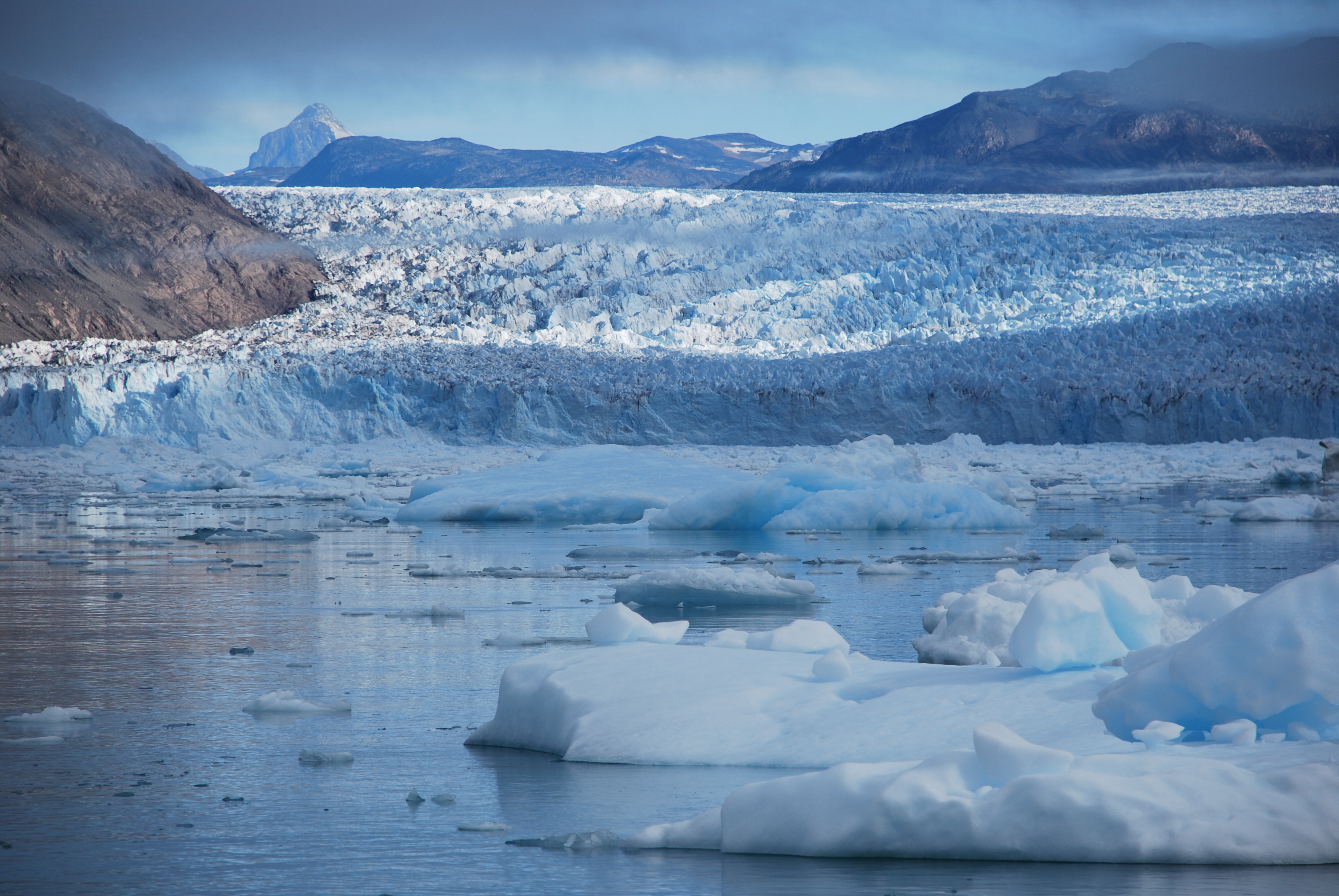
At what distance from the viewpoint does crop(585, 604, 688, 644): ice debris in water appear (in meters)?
3.43

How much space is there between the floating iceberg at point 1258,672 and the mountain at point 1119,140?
43749mm

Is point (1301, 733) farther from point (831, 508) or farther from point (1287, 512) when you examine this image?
point (1287, 512)

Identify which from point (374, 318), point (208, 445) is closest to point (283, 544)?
point (208, 445)

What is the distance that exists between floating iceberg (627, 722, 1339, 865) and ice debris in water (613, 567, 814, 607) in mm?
3046

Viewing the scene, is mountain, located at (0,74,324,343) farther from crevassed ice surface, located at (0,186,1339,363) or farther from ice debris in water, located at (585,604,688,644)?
ice debris in water, located at (585,604,688,644)

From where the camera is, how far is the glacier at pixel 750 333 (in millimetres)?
23125

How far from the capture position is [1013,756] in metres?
1.93

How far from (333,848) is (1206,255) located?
92.8 feet

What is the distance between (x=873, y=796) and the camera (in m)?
1.92

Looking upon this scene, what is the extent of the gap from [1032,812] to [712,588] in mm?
3232

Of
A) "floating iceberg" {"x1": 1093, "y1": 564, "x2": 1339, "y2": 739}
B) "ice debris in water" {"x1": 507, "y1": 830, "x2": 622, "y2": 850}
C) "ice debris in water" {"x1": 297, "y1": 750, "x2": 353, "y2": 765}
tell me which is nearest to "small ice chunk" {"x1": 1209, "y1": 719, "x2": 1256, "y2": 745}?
"floating iceberg" {"x1": 1093, "y1": 564, "x2": 1339, "y2": 739}

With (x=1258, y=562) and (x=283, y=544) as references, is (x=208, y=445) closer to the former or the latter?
(x=283, y=544)

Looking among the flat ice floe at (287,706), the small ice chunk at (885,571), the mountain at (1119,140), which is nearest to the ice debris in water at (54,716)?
the flat ice floe at (287,706)

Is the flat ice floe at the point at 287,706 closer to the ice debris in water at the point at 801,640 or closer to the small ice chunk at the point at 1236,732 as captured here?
the ice debris in water at the point at 801,640
